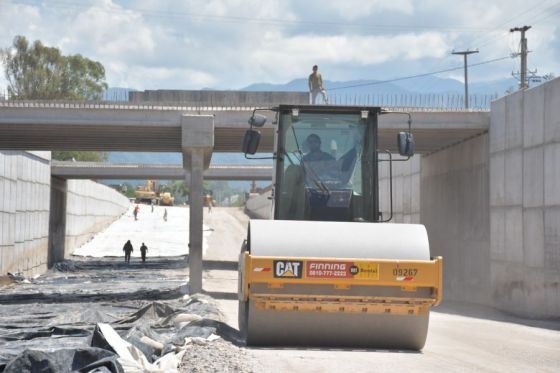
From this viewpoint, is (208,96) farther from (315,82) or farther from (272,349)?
(272,349)

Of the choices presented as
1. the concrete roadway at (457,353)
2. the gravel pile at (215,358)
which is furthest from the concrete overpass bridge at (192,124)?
the gravel pile at (215,358)

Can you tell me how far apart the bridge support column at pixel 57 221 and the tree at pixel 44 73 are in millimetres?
37983

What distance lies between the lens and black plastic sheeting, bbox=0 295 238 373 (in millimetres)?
11352

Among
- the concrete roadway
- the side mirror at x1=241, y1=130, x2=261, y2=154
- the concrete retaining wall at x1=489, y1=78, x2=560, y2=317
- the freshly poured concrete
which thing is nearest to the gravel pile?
the concrete roadway

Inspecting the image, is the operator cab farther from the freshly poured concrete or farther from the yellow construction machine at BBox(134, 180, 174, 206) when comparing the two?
the yellow construction machine at BBox(134, 180, 174, 206)

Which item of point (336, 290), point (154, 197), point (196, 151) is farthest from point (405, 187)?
point (154, 197)

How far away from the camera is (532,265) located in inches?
1071

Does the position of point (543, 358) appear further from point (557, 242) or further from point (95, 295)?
point (95, 295)

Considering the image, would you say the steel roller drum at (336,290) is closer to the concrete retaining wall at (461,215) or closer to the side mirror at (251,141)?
the side mirror at (251,141)

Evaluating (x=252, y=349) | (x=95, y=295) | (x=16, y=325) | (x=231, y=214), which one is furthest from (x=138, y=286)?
(x=231, y=214)

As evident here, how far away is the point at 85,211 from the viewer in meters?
78.1

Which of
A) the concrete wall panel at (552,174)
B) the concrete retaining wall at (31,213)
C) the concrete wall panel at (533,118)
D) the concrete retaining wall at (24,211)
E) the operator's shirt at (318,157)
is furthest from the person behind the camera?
the concrete retaining wall at (31,213)

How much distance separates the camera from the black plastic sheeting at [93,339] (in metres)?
11.4

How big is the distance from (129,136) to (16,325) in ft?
58.8
